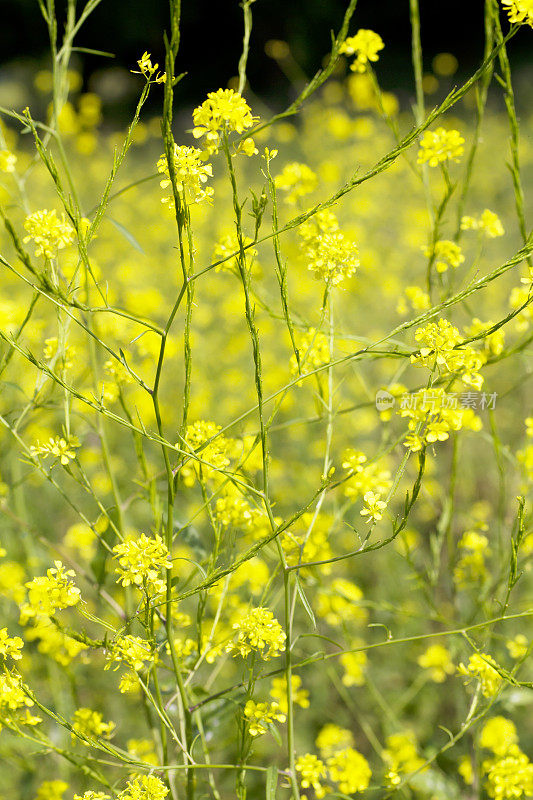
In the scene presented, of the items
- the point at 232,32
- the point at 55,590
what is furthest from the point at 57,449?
the point at 232,32

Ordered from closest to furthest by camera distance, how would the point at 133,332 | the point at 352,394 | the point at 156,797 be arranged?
the point at 156,797
the point at 133,332
the point at 352,394

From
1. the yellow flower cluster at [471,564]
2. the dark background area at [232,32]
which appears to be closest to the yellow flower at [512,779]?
the yellow flower cluster at [471,564]

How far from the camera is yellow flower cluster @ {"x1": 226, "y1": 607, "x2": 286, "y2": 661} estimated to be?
0.69 m

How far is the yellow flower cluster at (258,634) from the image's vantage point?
0.69 meters

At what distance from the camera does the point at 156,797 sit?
64 cm

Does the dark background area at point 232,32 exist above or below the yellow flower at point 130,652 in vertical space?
above

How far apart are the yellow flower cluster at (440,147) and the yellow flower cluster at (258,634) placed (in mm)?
619

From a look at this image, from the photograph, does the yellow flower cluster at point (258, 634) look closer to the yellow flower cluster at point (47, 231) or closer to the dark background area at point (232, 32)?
the yellow flower cluster at point (47, 231)

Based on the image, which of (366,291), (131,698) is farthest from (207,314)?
(131,698)

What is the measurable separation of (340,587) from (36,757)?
0.71 m

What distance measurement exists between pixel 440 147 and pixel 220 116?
0.44 metres

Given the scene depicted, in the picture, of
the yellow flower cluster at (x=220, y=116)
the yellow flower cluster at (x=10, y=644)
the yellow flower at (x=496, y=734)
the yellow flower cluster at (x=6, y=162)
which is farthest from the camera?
the yellow flower at (x=496, y=734)

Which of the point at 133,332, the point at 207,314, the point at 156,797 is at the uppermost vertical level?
the point at 207,314

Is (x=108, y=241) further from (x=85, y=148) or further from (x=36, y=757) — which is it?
(x=36, y=757)
